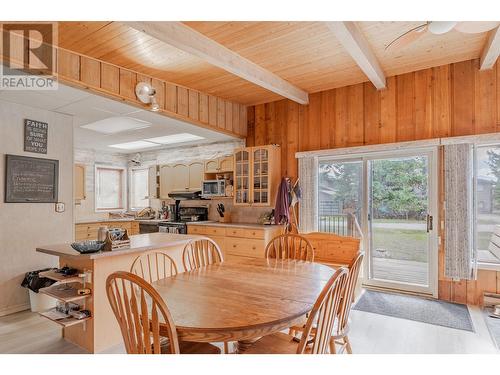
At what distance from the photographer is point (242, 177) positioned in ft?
16.5

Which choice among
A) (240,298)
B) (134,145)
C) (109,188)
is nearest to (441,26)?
(240,298)

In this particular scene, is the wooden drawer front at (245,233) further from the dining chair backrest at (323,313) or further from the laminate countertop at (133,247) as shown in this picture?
the dining chair backrest at (323,313)

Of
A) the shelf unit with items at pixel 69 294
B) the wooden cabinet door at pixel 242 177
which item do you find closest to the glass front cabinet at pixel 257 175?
the wooden cabinet door at pixel 242 177

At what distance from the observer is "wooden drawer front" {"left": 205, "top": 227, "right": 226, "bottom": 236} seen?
4.78m

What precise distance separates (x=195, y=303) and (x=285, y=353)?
0.57m

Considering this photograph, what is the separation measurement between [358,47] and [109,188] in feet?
19.9

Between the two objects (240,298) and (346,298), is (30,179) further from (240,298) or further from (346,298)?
(346,298)

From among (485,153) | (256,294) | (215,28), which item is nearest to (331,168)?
(485,153)

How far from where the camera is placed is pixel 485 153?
3.57 meters

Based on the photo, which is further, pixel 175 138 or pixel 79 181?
pixel 79 181

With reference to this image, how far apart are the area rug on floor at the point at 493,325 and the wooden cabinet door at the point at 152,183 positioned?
5662mm

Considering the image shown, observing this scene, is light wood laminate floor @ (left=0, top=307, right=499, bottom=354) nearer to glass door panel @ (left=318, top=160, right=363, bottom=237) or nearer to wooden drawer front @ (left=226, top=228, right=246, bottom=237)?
glass door panel @ (left=318, top=160, right=363, bottom=237)

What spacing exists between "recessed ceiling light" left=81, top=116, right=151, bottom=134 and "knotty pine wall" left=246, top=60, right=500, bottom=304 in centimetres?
203

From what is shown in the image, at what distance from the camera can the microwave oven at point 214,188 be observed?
5.22 metres
